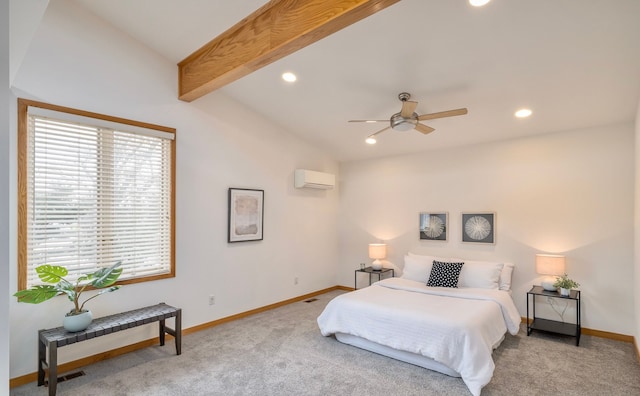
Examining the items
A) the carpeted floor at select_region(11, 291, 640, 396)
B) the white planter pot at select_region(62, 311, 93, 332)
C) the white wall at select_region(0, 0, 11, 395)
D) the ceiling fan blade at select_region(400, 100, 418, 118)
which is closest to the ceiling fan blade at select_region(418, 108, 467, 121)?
the ceiling fan blade at select_region(400, 100, 418, 118)

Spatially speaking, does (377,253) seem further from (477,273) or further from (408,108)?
(408,108)

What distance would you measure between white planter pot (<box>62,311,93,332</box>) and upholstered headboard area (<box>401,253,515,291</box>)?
389 centimetres

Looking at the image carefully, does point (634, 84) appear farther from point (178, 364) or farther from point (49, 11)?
point (49, 11)

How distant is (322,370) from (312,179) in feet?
10.1

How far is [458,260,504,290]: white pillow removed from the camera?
4.31 meters

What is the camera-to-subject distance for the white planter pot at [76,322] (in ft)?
9.35

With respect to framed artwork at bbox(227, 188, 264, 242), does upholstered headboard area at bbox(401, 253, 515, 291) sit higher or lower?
lower

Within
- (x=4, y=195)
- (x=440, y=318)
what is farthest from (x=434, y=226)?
(x=4, y=195)

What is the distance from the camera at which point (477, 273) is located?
14.5 feet

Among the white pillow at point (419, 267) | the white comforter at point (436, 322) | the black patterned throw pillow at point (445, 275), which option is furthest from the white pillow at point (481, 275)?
the white pillow at point (419, 267)

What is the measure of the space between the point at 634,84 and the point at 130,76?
4.93 meters

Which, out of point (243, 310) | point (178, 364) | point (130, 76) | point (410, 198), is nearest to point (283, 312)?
point (243, 310)

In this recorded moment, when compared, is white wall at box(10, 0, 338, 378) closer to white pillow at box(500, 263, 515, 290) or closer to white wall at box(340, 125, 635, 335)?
white wall at box(340, 125, 635, 335)

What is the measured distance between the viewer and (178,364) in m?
3.27
